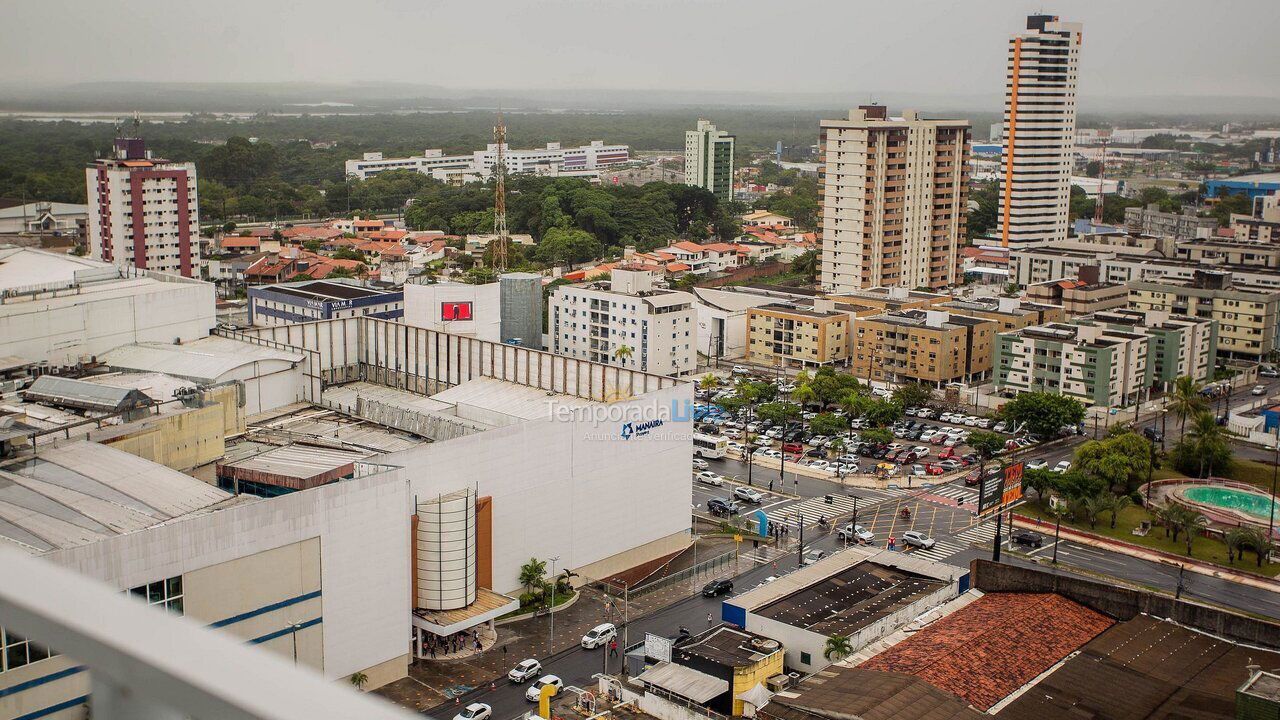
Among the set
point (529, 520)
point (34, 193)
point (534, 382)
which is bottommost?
point (529, 520)

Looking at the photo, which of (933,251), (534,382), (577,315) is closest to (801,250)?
(933,251)

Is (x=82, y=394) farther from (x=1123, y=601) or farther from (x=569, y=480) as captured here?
(x=1123, y=601)

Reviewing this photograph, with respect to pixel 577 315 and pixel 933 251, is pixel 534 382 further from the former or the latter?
pixel 933 251

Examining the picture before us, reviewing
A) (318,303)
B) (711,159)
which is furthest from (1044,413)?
(711,159)

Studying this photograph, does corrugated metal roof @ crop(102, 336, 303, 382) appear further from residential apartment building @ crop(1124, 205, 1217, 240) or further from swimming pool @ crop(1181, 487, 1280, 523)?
residential apartment building @ crop(1124, 205, 1217, 240)

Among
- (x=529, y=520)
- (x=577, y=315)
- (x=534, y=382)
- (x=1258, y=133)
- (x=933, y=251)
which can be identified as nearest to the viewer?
(x=529, y=520)

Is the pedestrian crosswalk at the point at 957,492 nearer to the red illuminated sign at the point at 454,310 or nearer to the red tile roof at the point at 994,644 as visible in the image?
the red tile roof at the point at 994,644
